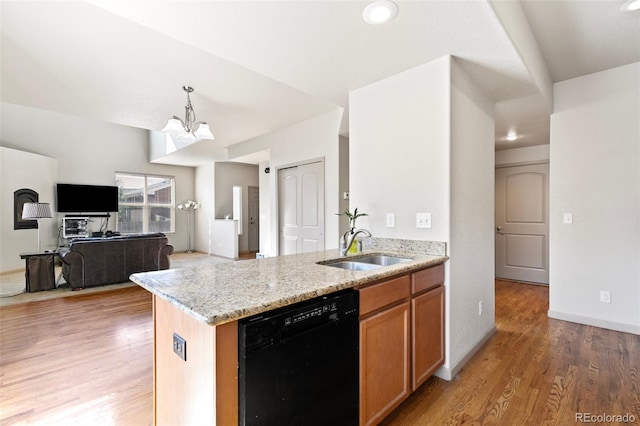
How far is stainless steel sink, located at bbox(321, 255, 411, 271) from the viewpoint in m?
2.11

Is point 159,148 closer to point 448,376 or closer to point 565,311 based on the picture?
point 448,376

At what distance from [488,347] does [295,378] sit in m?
2.22

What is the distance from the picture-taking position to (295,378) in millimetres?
1141

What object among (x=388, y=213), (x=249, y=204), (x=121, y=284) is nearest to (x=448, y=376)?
(x=388, y=213)

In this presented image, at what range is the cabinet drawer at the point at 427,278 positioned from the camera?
1846 mm

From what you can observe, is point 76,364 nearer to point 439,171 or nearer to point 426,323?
point 426,323

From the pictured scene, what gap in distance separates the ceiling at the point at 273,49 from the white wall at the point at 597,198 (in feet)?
0.76

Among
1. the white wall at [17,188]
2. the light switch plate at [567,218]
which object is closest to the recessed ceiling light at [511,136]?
the light switch plate at [567,218]

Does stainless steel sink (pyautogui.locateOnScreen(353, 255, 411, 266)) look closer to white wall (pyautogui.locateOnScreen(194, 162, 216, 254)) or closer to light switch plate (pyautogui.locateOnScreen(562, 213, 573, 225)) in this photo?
light switch plate (pyautogui.locateOnScreen(562, 213, 573, 225))

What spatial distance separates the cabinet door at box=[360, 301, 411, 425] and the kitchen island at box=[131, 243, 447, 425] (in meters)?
0.22

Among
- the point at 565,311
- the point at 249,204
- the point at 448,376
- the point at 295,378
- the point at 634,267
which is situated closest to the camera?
the point at 295,378

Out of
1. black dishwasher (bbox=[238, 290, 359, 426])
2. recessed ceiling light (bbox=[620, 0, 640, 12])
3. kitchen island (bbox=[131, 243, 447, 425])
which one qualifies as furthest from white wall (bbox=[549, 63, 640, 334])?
black dishwasher (bbox=[238, 290, 359, 426])

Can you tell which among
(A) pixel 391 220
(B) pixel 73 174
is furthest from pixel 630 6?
(B) pixel 73 174

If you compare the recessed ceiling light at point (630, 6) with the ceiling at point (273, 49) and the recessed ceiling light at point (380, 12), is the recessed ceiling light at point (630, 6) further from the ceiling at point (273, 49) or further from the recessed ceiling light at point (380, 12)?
the recessed ceiling light at point (380, 12)
